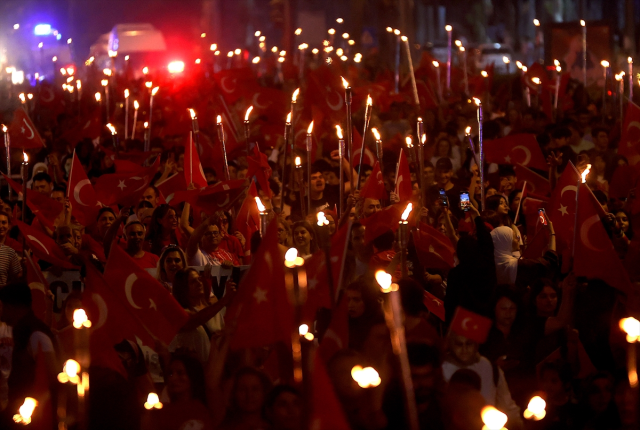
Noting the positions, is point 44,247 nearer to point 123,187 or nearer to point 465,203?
point 123,187

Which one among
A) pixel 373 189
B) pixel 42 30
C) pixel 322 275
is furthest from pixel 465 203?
pixel 42 30

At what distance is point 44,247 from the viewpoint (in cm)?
683

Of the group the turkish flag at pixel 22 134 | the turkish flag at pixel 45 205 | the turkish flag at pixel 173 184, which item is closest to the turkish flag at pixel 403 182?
the turkish flag at pixel 173 184

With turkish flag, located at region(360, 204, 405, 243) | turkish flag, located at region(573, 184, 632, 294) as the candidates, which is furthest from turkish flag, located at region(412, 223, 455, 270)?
turkish flag, located at region(573, 184, 632, 294)

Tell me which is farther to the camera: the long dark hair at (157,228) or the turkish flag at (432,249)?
the long dark hair at (157,228)

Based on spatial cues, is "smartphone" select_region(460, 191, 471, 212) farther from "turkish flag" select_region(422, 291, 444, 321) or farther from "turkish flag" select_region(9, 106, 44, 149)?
"turkish flag" select_region(9, 106, 44, 149)

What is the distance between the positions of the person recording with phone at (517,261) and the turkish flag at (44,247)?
2742mm

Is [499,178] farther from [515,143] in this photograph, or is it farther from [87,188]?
[87,188]

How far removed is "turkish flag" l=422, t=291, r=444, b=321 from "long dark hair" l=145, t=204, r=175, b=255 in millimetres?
A: 1949

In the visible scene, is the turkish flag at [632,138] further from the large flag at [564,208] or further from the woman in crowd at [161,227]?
the woman in crowd at [161,227]

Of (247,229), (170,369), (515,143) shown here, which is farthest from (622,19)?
(170,369)

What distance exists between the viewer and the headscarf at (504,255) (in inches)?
259

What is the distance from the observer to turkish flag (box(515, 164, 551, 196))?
8617 mm

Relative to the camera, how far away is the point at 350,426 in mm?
4270
